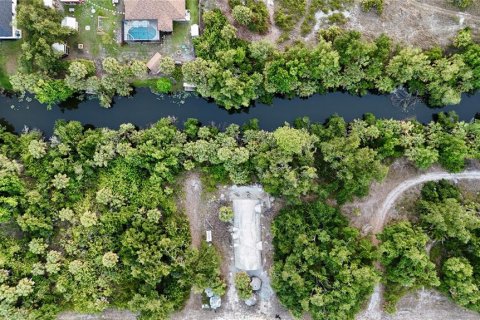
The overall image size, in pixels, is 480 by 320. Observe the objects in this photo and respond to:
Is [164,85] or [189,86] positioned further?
[189,86]

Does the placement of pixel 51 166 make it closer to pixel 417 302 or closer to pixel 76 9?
pixel 76 9

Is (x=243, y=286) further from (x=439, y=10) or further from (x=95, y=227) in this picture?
(x=439, y=10)

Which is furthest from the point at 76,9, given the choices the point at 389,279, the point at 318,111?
the point at 389,279

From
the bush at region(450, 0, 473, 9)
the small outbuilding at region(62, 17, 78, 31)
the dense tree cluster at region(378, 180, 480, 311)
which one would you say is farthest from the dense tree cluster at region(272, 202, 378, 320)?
the small outbuilding at region(62, 17, 78, 31)

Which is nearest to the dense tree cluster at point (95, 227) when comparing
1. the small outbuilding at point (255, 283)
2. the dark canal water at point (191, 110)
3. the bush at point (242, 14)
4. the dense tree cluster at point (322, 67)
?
the dark canal water at point (191, 110)

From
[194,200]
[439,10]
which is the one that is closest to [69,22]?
[194,200]

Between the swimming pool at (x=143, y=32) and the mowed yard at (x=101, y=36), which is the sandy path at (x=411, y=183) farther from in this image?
the swimming pool at (x=143, y=32)
